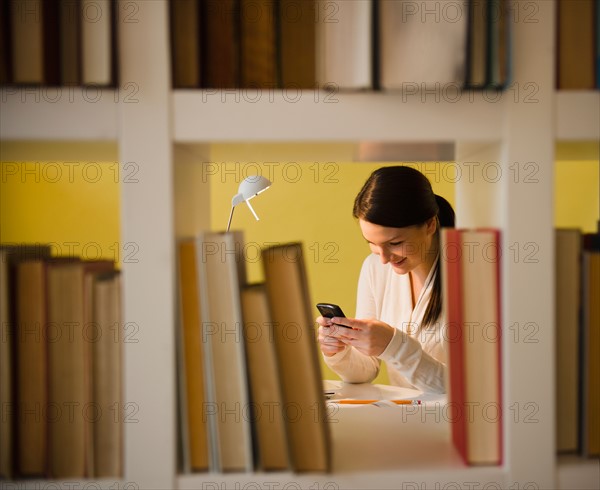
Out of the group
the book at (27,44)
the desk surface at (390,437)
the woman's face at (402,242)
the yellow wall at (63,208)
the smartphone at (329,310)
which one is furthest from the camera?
the yellow wall at (63,208)

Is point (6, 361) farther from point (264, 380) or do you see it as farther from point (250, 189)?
point (250, 189)

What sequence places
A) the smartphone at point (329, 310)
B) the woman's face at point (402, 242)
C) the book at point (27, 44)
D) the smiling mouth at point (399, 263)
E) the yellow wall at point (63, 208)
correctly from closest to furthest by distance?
the book at point (27, 44), the smartphone at point (329, 310), the woman's face at point (402, 242), the smiling mouth at point (399, 263), the yellow wall at point (63, 208)

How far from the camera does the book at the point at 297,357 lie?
726 mm

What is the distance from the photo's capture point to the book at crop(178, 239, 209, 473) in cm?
74

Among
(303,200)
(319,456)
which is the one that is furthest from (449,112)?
(303,200)

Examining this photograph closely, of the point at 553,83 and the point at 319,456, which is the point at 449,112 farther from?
the point at 319,456

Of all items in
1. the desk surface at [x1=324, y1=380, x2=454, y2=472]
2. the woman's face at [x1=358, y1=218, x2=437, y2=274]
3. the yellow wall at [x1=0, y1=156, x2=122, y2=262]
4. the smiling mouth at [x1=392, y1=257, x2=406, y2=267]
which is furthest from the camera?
the yellow wall at [x1=0, y1=156, x2=122, y2=262]

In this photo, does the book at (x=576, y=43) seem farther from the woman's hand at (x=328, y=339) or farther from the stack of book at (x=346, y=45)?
the woman's hand at (x=328, y=339)

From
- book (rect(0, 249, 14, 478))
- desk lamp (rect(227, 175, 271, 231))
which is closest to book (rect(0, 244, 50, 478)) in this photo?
book (rect(0, 249, 14, 478))

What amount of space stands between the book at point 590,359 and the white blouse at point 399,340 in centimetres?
100

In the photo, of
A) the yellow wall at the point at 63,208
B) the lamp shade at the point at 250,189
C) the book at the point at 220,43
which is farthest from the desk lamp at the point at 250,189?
the yellow wall at the point at 63,208

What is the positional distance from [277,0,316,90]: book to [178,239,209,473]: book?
9.9 inches

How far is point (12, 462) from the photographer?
0.75 metres

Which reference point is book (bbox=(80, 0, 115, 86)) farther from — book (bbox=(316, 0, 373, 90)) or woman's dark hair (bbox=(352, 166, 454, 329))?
woman's dark hair (bbox=(352, 166, 454, 329))
